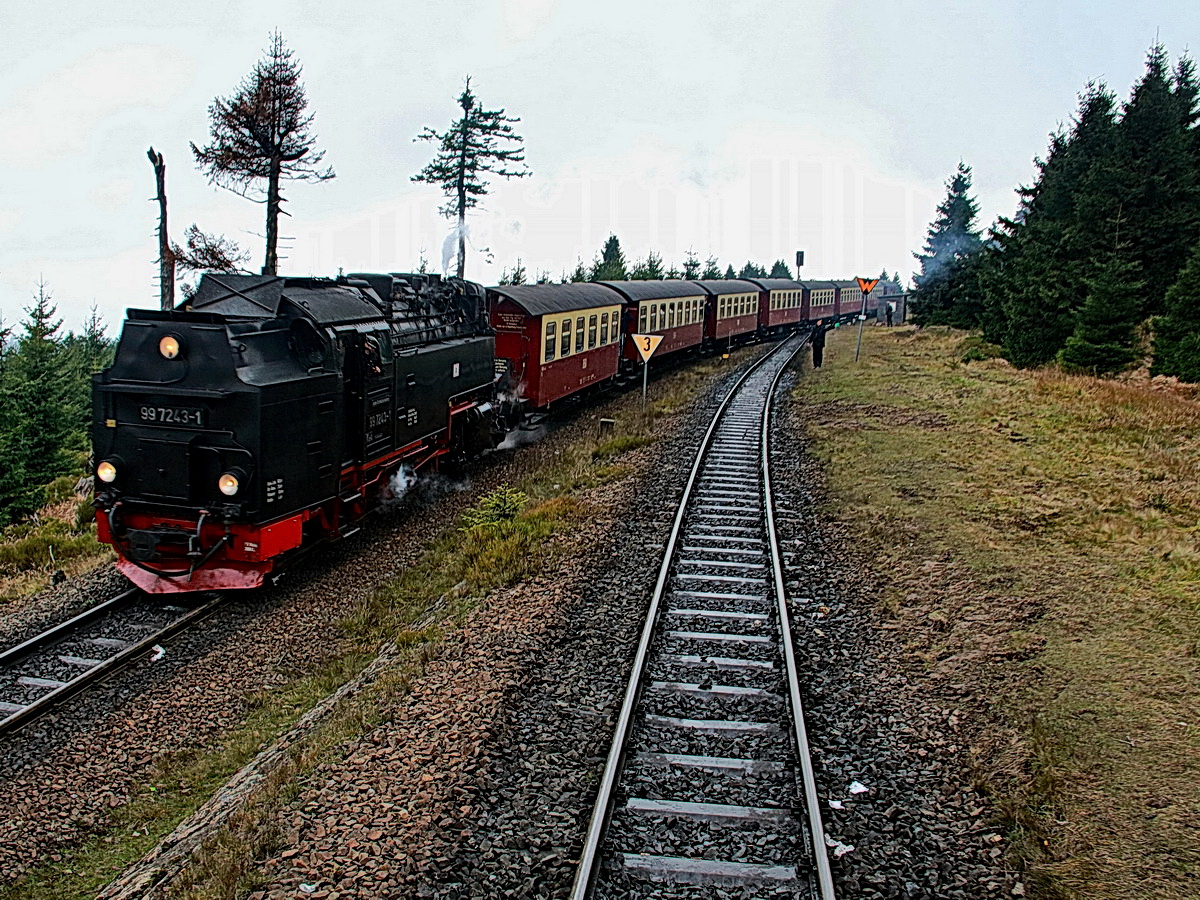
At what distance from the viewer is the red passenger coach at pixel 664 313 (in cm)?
2616

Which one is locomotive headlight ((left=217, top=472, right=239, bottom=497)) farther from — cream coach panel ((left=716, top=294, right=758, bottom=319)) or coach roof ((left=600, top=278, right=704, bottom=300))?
cream coach panel ((left=716, top=294, right=758, bottom=319))

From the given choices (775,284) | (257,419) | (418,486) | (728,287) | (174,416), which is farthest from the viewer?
(775,284)

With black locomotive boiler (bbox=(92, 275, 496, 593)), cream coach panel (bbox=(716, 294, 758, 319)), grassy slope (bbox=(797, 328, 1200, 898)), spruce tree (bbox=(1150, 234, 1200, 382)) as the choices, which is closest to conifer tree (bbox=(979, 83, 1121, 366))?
spruce tree (bbox=(1150, 234, 1200, 382))

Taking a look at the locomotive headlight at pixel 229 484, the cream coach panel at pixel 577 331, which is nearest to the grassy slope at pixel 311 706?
the locomotive headlight at pixel 229 484

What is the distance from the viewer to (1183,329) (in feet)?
75.5

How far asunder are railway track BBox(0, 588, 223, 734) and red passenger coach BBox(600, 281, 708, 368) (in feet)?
57.9

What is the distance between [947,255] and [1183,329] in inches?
1244

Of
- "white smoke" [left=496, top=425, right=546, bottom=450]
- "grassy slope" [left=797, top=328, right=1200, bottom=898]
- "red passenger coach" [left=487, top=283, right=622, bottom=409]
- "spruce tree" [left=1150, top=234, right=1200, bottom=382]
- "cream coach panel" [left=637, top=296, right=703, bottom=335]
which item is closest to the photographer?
"grassy slope" [left=797, top=328, right=1200, bottom=898]

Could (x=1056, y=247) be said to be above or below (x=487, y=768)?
above

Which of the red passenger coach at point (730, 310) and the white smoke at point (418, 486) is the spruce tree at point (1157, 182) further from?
the white smoke at point (418, 486)

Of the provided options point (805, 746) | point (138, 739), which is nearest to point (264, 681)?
point (138, 739)

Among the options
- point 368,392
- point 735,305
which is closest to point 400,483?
point 368,392

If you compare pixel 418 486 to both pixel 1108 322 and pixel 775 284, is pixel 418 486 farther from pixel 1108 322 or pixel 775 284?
pixel 775 284

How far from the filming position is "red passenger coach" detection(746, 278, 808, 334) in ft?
138
